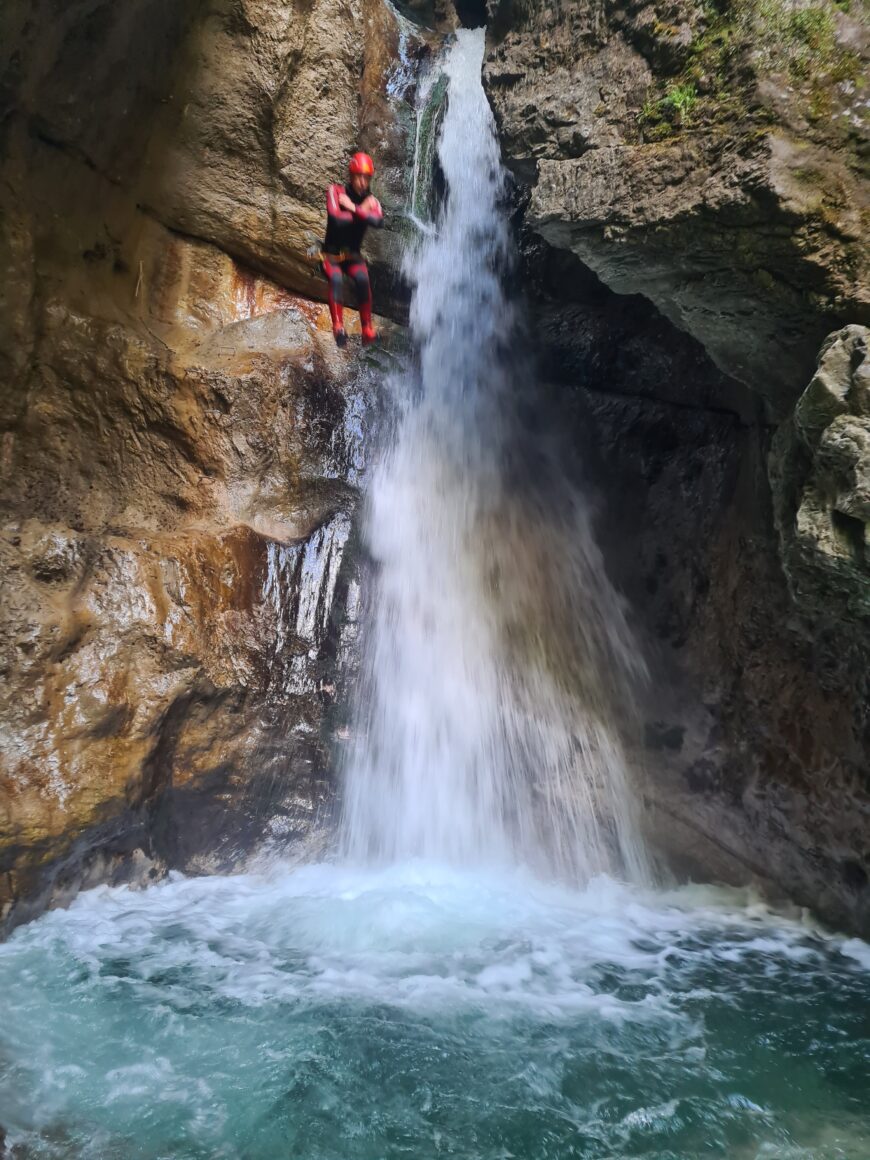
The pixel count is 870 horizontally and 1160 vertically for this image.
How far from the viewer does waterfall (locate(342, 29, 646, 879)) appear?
18.8 ft

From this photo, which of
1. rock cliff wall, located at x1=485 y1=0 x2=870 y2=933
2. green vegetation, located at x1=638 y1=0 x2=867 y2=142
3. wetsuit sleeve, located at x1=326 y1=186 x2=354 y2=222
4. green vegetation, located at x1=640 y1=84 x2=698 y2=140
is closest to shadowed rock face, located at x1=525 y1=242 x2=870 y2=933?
rock cliff wall, located at x1=485 y1=0 x2=870 y2=933

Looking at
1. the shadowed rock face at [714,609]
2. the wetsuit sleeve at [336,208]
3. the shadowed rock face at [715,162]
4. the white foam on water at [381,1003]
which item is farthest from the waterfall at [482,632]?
the shadowed rock face at [715,162]

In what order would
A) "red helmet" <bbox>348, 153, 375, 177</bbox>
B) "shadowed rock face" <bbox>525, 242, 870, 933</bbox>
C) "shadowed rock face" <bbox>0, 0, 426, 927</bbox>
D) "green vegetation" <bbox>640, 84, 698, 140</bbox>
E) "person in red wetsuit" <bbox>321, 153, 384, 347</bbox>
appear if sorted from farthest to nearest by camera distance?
"person in red wetsuit" <bbox>321, 153, 384, 347</bbox> < "red helmet" <bbox>348, 153, 375, 177</bbox> < "shadowed rock face" <bbox>525, 242, 870, 933</bbox> < "shadowed rock face" <bbox>0, 0, 426, 927</bbox> < "green vegetation" <bbox>640, 84, 698, 140</bbox>

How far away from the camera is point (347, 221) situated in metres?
6.56

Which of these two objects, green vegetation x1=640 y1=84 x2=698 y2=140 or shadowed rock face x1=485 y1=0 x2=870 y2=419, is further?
green vegetation x1=640 y1=84 x2=698 y2=140

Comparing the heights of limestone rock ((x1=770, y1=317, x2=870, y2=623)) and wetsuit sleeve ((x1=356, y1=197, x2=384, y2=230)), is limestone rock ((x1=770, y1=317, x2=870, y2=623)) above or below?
below

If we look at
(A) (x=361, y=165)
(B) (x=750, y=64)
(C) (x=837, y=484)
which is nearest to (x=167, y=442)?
(A) (x=361, y=165)

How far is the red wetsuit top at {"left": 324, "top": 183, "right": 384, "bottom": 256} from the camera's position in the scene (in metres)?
6.49

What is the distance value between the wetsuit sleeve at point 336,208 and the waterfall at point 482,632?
3.34ft

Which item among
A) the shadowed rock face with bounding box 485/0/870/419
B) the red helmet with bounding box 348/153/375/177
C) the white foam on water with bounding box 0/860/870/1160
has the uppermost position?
the red helmet with bounding box 348/153/375/177

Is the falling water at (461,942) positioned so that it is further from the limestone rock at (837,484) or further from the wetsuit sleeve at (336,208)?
the limestone rock at (837,484)

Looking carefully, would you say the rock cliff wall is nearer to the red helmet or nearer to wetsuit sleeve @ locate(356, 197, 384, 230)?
the red helmet

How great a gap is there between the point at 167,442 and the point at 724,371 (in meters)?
3.94

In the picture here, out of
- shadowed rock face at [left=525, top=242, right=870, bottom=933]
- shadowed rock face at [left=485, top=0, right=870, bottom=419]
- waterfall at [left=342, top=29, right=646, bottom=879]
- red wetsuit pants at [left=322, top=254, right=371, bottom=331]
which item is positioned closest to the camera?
shadowed rock face at [left=485, top=0, right=870, bottom=419]
